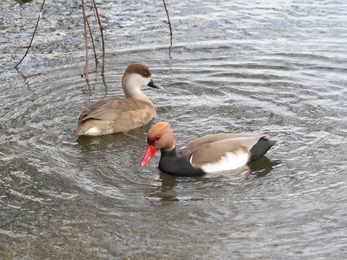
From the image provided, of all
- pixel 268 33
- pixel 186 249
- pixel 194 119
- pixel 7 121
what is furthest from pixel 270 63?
pixel 186 249

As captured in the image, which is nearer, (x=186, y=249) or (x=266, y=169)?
(x=186, y=249)

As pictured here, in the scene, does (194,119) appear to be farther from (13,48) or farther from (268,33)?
(13,48)

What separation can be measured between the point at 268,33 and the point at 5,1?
6152 mm

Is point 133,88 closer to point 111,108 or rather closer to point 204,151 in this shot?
point 111,108

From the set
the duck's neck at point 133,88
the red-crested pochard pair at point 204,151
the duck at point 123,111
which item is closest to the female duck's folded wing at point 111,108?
the duck at point 123,111

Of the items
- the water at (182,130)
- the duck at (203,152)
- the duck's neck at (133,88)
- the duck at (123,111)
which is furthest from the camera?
the duck's neck at (133,88)

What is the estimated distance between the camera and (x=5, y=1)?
15.0 metres

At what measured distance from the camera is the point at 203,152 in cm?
773

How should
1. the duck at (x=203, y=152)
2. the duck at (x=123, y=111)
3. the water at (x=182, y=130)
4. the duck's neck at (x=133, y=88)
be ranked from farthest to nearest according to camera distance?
the duck's neck at (x=133, y=88) < the duck at (x=123, y=111) < the duck at (x=203, y=152) < the water at (x=182, y=130)

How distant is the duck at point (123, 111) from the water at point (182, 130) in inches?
5.6

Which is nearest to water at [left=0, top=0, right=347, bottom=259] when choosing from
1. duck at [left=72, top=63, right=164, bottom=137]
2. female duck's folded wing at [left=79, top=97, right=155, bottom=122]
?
duck at [left=72, top=63, right=164, bottom=137]

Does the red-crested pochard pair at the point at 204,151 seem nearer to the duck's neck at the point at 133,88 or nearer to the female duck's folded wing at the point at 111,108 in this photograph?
the female duck's folded wing at the point at 111,108

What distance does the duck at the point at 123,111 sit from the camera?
8.94 meters

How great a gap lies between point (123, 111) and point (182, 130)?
0.97 m
